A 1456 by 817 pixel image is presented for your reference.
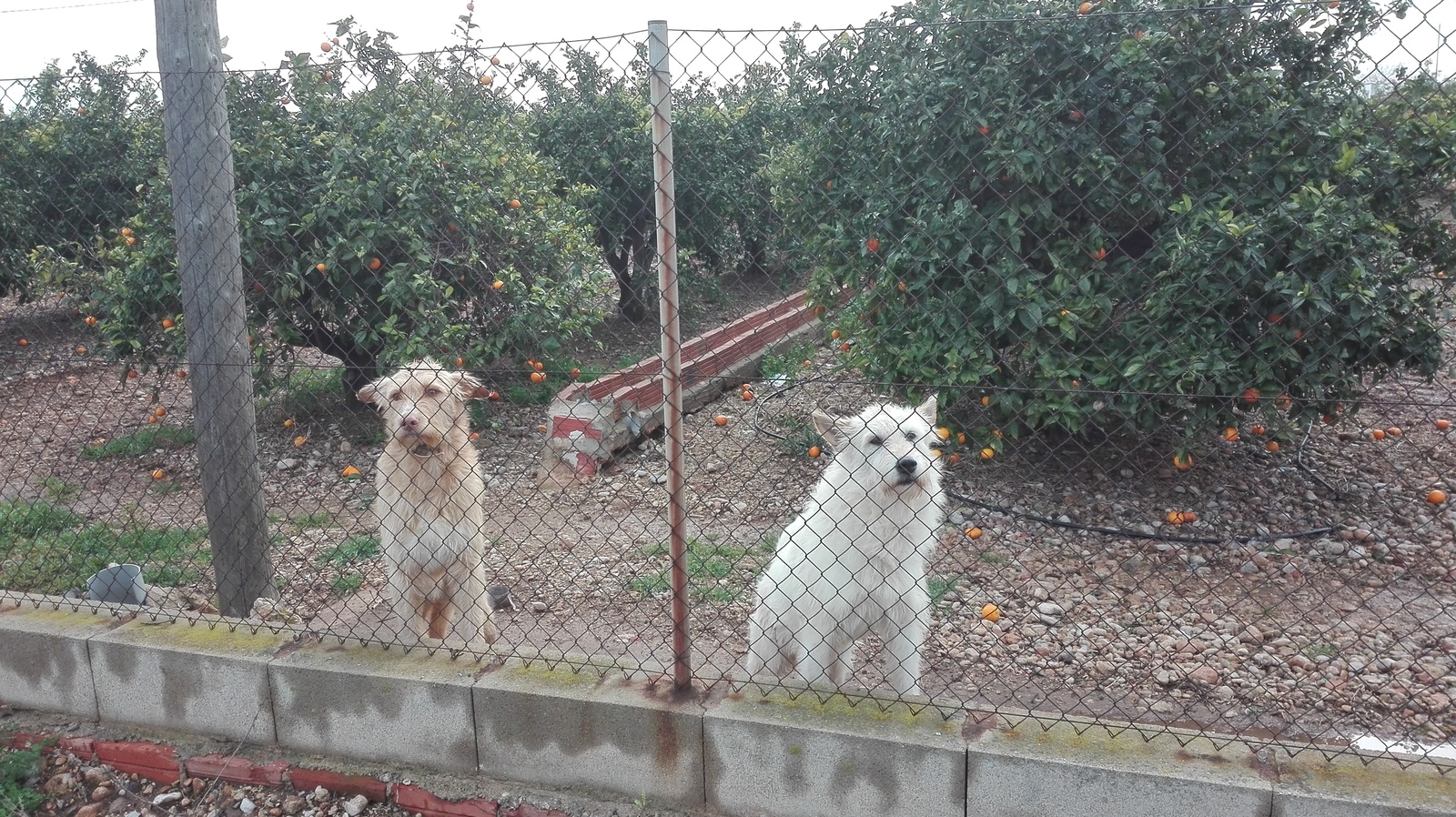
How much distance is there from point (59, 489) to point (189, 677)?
4.16 meters

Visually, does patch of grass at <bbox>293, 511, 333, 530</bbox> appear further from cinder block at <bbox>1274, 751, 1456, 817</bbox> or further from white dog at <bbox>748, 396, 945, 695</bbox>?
cinder block at <bbox>1274, 751, 1456, 817</bbox>

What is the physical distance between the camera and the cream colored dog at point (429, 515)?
3.99 metres

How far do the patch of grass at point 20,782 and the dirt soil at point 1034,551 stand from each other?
98 centimetres

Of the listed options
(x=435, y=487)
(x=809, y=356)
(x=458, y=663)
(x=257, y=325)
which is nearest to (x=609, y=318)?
(x=809, y=356)

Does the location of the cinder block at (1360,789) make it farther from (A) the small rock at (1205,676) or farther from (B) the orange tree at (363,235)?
(B) the orange tree at (363,235)

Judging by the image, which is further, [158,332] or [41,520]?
[158,332]

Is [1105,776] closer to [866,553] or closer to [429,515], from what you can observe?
[866,553]

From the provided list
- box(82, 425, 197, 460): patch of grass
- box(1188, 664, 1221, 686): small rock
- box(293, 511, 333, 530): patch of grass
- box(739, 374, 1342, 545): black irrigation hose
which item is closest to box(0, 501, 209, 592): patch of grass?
box(293, 511, 333, 530): patch of grass

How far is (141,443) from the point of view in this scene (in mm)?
7445

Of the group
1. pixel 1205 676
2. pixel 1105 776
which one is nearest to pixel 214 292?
pixel 1105 776

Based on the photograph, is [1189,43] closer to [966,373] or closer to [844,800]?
[966,373]

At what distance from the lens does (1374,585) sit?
4.63 meters

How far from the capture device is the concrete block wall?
260 cm

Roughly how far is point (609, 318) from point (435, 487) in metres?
6.65
